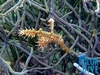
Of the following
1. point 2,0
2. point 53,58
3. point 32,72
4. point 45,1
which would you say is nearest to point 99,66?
point 53,58

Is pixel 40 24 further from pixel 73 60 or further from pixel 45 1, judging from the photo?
pixel 73 60

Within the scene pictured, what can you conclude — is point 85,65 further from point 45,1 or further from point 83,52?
point 45,1

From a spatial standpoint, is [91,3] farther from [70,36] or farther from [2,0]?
[2,0]

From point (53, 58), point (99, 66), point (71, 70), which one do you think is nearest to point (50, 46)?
point (53, 58)

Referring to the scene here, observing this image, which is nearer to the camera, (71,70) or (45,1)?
(45,1)

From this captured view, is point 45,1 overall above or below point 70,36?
above

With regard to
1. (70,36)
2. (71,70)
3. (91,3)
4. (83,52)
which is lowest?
(71,70)

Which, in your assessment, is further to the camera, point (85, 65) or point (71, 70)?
point (71, 70)

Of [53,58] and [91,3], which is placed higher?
[91,3]
